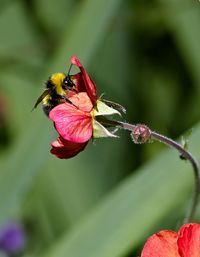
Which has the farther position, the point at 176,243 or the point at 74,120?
the point at 74,120

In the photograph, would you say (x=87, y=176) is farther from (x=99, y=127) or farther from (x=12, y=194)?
(x=99, y=127)

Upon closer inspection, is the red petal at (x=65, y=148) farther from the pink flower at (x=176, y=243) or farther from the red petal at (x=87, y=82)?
the pink flower at (x=176, y=243)

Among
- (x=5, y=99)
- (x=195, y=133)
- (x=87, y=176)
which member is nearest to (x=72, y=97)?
(x=195, y=133)

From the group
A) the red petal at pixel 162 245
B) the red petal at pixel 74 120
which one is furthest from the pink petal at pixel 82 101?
the red petal at pixel 162 245

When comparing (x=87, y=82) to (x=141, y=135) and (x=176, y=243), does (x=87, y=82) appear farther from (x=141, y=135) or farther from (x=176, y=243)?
(x=176, y=243)

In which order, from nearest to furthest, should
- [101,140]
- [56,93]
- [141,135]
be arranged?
1. [141,135]
2. [56,93]
3. [101,140]

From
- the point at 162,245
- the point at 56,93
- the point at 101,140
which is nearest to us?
the point at 162,245

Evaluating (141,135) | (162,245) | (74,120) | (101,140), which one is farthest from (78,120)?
(101,140)
